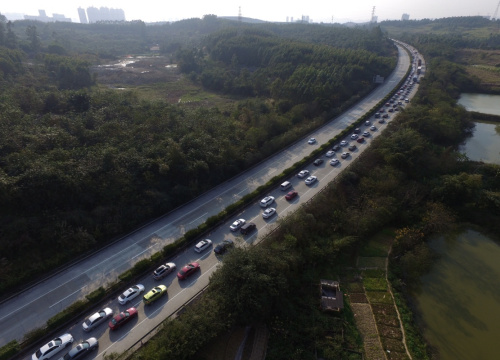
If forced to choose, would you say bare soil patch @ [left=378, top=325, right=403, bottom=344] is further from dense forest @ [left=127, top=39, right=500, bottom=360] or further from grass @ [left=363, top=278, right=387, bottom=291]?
grass @ [left=363, top=278, right=387, bottom=291]

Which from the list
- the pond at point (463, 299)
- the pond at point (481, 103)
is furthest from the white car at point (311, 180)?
the pond at point (481, 103)

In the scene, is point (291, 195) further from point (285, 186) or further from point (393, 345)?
point (393, 345)

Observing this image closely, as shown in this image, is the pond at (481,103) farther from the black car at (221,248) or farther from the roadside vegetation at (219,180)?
the black car at (221,248)

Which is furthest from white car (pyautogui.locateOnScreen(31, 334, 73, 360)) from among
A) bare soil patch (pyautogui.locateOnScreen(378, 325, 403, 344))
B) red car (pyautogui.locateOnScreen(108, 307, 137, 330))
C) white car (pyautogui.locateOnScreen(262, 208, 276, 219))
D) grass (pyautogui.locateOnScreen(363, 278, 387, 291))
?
grass (pyautogui.locateOnScreen(363, 278, 387, 291))

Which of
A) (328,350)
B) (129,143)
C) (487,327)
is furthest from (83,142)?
(487,327)

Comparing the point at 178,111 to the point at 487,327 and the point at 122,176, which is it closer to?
the point at 122,176

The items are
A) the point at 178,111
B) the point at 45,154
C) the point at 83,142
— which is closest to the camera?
the point at 45,154
